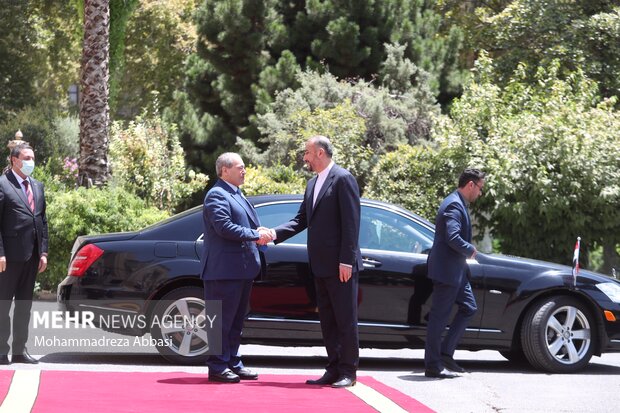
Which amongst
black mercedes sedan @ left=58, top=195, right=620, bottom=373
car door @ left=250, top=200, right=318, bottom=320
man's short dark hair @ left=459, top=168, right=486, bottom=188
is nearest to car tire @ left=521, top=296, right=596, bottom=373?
black mercedes sedan @ left=58, top=195, right=620, bottom=373

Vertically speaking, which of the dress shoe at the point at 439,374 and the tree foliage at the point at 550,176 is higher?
the tree foliage at the point at 550,176

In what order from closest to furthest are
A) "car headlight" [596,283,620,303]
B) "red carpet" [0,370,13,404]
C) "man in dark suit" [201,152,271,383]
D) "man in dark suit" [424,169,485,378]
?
"red carpet" [0,370,13,404] < "man in dark suit" [201,152,271,383] < "man in dark suit" [424,169,485,378] < "car headlight" [596,283,620,303]

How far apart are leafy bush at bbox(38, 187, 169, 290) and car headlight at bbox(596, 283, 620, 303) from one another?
7.82m

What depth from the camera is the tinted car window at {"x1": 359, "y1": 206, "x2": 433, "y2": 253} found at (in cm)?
1016

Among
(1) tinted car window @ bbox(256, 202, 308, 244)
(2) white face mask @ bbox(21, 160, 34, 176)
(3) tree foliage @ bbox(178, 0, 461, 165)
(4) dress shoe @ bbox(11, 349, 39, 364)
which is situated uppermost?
(3) tree foliage @ bbox(178, 0, 461, 165)

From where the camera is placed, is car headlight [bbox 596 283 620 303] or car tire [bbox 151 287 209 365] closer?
car tire [bbox 151 287 209 365]

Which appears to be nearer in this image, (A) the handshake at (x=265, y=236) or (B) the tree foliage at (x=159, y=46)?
(A) the handshake at (x=265, y=236)

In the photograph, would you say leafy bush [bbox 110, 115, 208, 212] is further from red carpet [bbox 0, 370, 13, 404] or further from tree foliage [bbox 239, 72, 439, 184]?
red carpet [bbox 0, 370, 13, 404]

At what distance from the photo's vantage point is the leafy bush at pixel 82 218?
15938 millimetres

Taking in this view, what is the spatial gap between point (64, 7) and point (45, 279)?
18.3 metres

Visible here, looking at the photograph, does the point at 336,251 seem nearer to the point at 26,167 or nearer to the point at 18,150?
the point at 26,167

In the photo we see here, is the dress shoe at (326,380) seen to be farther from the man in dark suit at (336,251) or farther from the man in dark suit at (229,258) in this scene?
the man in dark suit at (229,258)

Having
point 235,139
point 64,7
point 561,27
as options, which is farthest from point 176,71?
point 561,27

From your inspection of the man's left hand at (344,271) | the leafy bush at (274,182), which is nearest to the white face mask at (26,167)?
the man's left hand at (344,271)
